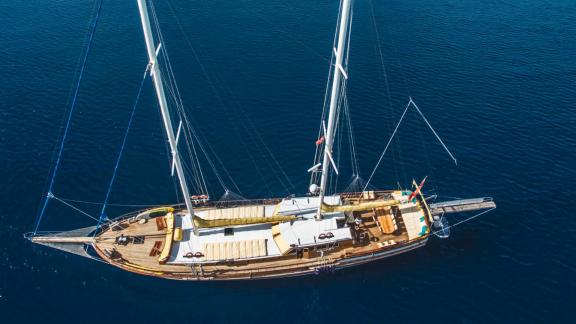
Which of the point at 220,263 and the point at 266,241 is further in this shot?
the point at 266,241

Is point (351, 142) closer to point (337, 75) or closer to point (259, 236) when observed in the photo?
point (259, 236)

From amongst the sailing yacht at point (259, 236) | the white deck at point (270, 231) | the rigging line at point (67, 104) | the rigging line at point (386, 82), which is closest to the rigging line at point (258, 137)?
the sailing yacht at point (259, 236)

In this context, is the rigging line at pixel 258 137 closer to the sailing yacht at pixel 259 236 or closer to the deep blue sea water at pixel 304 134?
the deep blue sea water at pixel 304 134

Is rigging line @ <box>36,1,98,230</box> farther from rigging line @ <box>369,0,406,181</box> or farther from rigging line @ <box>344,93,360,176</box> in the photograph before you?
rigging line @ <box>369,0,406,181</box>

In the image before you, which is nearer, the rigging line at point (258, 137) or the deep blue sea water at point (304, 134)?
the deep blue sea water at point (304, 134)

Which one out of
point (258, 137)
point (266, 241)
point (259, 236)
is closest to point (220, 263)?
point (259, 236)

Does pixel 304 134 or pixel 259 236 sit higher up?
pixel 304 134
